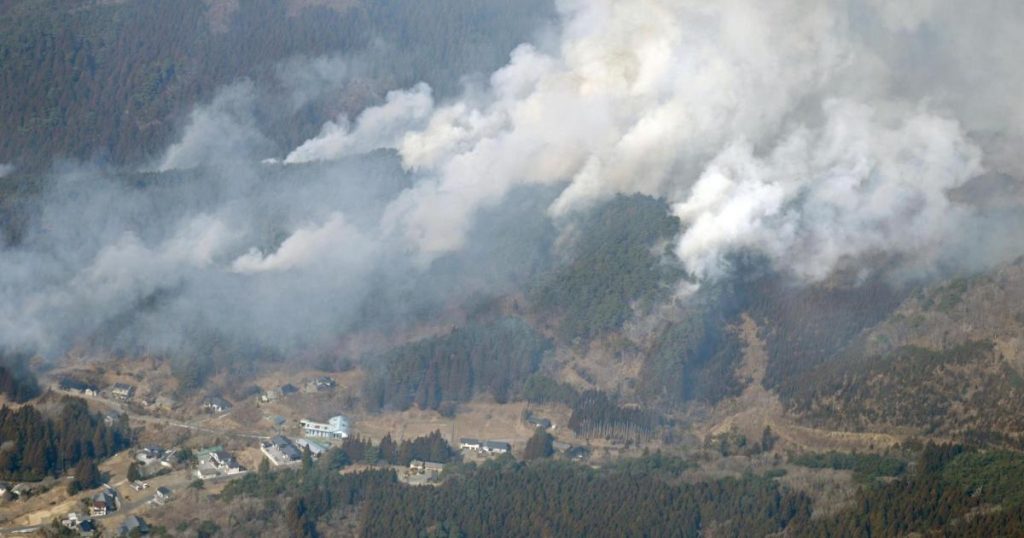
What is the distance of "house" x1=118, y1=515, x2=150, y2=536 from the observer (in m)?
66.8

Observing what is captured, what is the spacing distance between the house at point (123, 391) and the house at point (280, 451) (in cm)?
721

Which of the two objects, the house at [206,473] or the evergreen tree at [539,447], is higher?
the evergreen tree at [539,447]

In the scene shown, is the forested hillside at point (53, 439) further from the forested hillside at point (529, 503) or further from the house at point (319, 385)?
the house at point (319, 385)

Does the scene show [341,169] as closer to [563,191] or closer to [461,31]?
[563,191]

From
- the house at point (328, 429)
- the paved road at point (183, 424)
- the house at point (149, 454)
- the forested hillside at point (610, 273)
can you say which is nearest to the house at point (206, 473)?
the paved road at point (183, 424)

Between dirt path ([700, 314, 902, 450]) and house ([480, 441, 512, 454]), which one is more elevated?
dirt path ([700, 314, 902, 450])

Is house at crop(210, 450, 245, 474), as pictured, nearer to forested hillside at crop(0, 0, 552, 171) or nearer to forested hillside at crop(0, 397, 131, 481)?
forested hillside at crop(0, 397, 131, 481)

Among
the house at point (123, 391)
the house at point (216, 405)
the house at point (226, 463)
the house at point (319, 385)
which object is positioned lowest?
the house at point (226, 463)

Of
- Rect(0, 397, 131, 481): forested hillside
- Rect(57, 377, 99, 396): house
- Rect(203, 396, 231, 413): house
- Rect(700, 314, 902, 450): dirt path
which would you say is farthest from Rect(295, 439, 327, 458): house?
Rect(700, 314, 902, 450): dirt path

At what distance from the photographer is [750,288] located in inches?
3282

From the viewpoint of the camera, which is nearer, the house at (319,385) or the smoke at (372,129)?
the house at (319,385)

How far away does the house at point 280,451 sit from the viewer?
73.4 m

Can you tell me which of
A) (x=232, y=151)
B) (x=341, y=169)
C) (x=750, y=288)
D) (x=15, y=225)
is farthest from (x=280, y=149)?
(x=750, y=288)

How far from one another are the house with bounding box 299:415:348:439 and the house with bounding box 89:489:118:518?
9.07m
